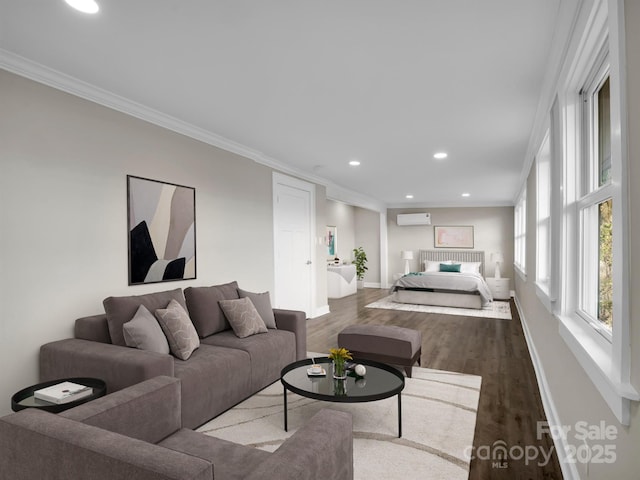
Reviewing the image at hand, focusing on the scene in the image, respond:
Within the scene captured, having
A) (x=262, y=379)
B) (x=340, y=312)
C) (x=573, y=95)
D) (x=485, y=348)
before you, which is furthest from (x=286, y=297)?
(x=573, y=95)

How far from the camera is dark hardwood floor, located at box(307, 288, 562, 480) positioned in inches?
90.4

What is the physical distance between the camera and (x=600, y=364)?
1.44 meters

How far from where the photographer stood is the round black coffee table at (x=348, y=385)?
2.43m

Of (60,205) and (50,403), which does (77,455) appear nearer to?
(50,403)

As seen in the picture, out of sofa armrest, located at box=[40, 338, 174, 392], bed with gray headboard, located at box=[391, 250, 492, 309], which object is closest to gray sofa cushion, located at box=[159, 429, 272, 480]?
sofa armrest, located at box=[40, 338, 174, 392]

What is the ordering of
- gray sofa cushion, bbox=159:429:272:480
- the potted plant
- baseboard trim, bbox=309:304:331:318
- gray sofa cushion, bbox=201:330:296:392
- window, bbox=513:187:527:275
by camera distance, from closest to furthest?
gray sofa cushion, bbox=159:429:272:480 < gray sofa cushion, bbox=201:330:296:392 < window, bbox=513:187:527:275 < baseboard trim, bbox=309:304:331:318 < the potted plant

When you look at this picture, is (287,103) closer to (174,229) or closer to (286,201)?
(174,229)

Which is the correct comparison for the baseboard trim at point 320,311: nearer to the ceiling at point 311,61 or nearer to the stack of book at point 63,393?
the ceiling at point 311,61

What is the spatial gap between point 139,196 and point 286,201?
2.53 m

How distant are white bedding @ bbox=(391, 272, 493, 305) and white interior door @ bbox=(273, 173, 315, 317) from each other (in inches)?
113

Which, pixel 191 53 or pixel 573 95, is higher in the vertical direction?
pixel 191 53

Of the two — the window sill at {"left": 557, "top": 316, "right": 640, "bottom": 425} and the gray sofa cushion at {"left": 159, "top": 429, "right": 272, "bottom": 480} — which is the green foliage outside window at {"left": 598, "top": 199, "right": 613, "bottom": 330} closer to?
the window sill at {"left": 557, "top": 316, "right": 640, "bottom": 425}

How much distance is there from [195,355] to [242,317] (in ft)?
2.20

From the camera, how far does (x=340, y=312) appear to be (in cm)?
725
